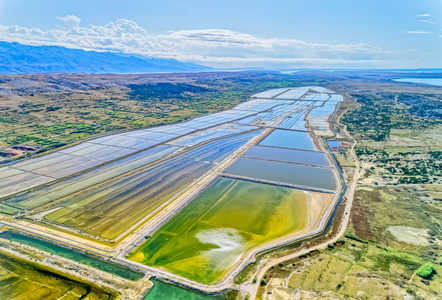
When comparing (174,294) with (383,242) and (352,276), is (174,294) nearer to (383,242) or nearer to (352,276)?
(352,276)

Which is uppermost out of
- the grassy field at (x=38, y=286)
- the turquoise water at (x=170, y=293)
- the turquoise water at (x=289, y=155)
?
the turquoise water at (x=289, y=155)

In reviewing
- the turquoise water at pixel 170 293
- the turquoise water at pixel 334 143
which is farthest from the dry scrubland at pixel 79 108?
the turquoise water at pixel 170 293

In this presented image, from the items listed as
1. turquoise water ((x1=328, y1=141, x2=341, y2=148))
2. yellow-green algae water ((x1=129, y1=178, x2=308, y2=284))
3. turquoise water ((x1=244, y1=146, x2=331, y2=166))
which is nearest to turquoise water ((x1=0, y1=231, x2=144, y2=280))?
yellow-green algae water ((x1=129, y1=178, x2=308, y2=284))

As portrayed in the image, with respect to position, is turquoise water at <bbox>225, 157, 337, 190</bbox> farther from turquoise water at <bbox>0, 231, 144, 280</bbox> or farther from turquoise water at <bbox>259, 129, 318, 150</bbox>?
turquoise water at <bbox>0, 231, 144, 280</bbox>

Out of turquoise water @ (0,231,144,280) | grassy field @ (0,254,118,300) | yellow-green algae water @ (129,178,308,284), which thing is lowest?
grassy field @ (0,254,118,300)

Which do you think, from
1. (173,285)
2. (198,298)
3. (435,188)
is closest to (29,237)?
(173,285)

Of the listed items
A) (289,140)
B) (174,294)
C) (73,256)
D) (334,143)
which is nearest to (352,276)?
(174,294)

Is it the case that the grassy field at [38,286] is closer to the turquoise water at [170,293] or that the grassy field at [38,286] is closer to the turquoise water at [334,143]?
the turquoise water at [170,293]
